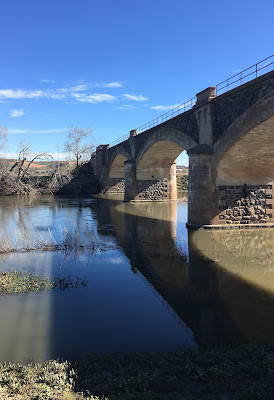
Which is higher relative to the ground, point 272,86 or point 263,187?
point 272,86

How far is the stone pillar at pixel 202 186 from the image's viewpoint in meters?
15.8

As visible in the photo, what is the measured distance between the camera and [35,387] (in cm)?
370

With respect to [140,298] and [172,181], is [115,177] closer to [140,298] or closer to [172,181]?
[172,181]

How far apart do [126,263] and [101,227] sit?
22.9 feet

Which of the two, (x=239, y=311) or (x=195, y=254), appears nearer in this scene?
(x=239, y=311)

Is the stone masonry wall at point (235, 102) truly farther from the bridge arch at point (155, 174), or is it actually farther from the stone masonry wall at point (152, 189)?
the stone masonry wall at point (152, 189)

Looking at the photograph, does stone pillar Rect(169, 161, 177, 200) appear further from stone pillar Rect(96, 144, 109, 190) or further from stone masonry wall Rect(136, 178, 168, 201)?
stone pillar Rect(96, 144, 109, 190)

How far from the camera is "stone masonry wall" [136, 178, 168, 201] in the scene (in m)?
31.6

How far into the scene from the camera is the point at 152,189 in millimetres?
31766

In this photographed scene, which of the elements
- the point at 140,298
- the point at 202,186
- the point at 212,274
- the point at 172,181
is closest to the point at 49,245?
the point at 140,298

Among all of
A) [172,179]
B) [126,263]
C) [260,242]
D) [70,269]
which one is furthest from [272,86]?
[172,179]

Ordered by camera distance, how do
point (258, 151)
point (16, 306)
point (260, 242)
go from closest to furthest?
point (16, 306) → point (260, 242) → point (258, 151)

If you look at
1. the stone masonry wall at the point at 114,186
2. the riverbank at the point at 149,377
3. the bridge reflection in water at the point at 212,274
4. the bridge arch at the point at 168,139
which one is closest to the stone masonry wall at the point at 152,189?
the bridge arch at the point at 168,139

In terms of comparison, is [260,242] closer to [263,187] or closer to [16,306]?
[263,187]
